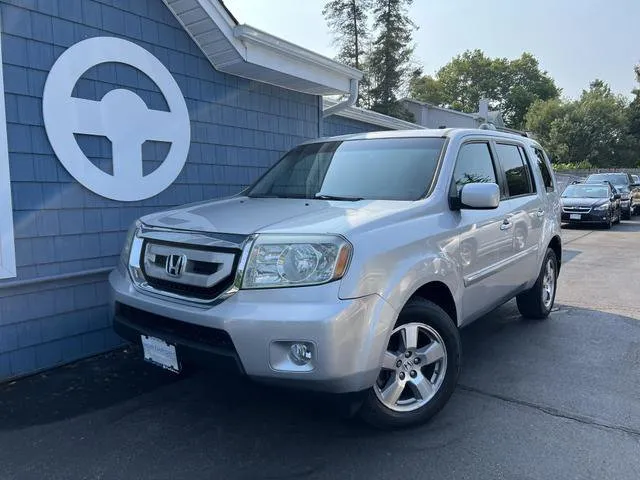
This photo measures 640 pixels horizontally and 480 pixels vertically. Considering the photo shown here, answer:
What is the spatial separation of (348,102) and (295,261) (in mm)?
5474

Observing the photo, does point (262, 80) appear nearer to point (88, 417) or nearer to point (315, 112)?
point (315, 112)

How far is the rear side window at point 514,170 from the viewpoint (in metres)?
4.58

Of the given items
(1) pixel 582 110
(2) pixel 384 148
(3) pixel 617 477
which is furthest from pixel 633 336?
(1) pixel 582 110

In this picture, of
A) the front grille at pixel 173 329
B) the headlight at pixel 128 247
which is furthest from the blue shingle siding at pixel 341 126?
the front grille at pixel 173 329

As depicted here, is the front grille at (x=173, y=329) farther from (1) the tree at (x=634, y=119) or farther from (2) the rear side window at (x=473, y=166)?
(1) the tree at (x=634, y=119)

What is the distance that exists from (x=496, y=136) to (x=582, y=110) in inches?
1657

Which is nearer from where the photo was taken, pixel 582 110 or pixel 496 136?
pixel 496 136

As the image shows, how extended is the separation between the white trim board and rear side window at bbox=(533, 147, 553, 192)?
4911 millimetres

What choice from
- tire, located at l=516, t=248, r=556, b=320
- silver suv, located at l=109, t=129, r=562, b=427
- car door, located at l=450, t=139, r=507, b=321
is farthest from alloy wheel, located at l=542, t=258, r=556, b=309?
car door, located at l=450, t=139, r=507, b=321

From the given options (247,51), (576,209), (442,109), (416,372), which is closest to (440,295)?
(416,372)

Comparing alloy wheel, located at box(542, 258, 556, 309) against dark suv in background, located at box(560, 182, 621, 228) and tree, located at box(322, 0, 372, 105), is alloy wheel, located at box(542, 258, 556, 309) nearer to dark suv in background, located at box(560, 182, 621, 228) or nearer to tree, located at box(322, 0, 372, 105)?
dark suv in background, located at box(560, 182, 621, 228)

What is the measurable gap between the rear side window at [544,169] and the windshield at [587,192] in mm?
12301

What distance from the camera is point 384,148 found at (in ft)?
13.1

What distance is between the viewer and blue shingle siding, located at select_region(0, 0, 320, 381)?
4020 millimetres
